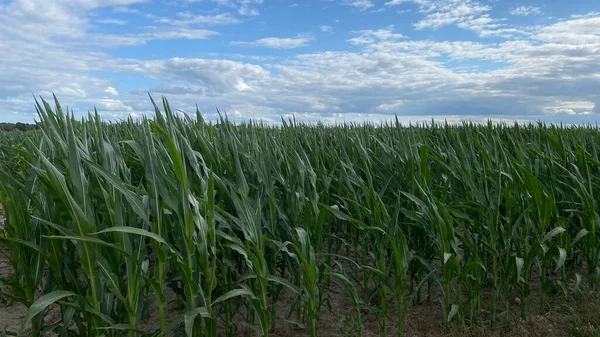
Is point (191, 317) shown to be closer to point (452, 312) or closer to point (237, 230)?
point (237, 230)

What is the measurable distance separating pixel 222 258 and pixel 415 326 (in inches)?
46.4

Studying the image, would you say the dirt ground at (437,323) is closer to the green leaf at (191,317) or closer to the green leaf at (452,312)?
the green leaf at (452,312)

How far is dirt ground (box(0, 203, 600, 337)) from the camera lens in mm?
2676

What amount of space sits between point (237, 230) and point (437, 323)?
4.01ft

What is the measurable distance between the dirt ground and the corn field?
0.05m

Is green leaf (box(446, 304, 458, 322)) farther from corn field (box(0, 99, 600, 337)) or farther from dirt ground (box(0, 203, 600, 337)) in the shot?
dirt ground (box(0, 203, 600, 337))

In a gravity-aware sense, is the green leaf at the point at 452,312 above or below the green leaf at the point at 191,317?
below

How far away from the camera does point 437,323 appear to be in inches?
111

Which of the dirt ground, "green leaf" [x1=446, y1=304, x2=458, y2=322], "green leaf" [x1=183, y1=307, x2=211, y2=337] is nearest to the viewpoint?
"green leaf" [x1=183, y1=307, x2=211, y2=337]

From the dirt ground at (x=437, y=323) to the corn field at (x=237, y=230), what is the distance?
5 centimetres

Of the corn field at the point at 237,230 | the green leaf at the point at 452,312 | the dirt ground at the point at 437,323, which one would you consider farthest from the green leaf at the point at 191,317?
the green leaf at the point at 452,312

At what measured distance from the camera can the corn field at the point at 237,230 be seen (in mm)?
1814

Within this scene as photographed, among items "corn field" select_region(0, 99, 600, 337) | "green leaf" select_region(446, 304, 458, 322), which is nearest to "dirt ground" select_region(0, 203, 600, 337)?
"corn field" select_region(0, 99, 600, 337)

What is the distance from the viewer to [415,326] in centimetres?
277
